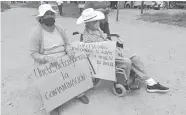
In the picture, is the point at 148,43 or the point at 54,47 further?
the point at 148,43

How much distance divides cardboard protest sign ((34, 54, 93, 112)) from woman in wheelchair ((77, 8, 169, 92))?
43cm

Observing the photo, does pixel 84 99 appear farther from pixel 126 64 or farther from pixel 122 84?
pixel 126 64

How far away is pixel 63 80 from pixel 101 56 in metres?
0.73

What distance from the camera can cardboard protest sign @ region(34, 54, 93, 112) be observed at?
9.99 feet

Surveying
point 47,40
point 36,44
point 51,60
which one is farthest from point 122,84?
point 36,44

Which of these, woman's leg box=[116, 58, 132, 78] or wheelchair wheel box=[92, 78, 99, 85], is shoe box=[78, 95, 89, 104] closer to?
wheelchair wheel box=[92, 78, 99, 85]

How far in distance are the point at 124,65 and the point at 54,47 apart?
1.08 m

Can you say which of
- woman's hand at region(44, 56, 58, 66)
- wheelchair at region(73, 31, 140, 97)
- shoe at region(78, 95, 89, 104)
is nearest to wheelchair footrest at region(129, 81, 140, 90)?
wheelchair at region(73, 31, 140, 97)

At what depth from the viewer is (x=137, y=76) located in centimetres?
369

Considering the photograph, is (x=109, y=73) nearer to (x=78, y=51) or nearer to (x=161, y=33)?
(x=78, y=51)

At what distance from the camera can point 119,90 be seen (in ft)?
11.7

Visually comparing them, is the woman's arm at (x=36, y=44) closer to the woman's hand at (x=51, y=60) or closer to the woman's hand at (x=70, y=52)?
the woman's hand at (x=51, y=60)

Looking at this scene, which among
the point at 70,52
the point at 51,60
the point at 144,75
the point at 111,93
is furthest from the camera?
the point at 111,93

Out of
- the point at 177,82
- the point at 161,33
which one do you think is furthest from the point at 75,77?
the point at 161,33
